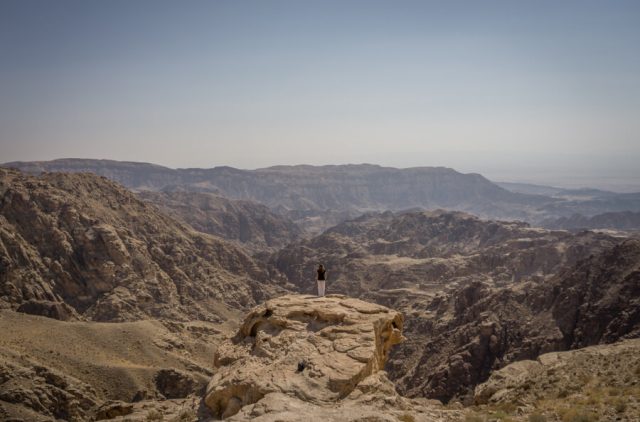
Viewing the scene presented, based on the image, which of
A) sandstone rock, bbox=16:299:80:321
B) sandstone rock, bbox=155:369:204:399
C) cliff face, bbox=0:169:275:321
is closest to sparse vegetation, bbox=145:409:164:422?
sandstone rock, bbox=155:369:204:399

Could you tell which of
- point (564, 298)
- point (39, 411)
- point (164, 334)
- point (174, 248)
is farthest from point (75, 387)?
point (174, 248)

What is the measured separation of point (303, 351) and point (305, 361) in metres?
1.18

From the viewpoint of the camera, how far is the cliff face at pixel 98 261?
9562 cm

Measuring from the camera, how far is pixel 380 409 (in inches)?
681

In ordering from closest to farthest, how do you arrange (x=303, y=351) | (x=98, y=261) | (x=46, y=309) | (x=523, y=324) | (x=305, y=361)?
(x=305, y=361) → (x=303, y=351) → (x=523, y=324) → (x=46, y=309) → (x=98, y=261)

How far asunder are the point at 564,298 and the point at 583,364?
58284mm

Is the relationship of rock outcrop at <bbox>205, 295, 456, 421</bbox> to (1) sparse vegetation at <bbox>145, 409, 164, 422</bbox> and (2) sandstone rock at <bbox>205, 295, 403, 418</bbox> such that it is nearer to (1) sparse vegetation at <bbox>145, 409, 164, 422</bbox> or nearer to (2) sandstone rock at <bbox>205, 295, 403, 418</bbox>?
(2) sandstone rock at <bbox>205, 295, 403, 418</bbox>

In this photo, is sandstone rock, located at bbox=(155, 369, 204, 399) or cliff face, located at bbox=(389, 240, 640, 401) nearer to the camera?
sandstone rock, located at bbox=(155, 369, 204, 399)

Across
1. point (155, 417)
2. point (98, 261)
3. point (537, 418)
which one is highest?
point (537, 418)

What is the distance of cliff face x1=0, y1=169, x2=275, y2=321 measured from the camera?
3765 inches

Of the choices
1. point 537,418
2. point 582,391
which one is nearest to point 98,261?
point 582,391

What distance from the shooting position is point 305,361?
1916 cm

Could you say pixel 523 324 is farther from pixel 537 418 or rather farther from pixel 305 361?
pixel 305 361

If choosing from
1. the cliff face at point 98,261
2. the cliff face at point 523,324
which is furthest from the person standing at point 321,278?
the cliff face at point 98,261
